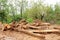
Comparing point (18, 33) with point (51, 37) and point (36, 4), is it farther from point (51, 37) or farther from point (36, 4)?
point (36, 4)

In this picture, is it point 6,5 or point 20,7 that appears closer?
point 6,5

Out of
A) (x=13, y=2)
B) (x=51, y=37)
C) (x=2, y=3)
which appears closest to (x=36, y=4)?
(x=13, y=2)

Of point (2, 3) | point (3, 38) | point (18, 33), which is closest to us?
point (3, 38)

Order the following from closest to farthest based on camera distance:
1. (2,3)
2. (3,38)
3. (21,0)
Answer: (3,38) < (2,3) < (21,0)

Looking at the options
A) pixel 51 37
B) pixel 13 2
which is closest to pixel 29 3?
pixel 13 2

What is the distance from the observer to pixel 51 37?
3074 millimetres

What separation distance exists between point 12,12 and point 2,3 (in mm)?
2256

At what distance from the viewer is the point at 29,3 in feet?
59.9

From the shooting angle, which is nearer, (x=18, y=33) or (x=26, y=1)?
(x=18, y=33)

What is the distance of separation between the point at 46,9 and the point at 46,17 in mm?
924

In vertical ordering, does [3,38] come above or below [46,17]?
above

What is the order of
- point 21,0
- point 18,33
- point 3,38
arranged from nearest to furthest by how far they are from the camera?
point 3,38 → point 18,33 → point 21,0

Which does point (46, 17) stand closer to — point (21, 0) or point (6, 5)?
point (21, 0)

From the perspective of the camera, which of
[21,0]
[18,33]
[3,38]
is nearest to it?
[3,38]
